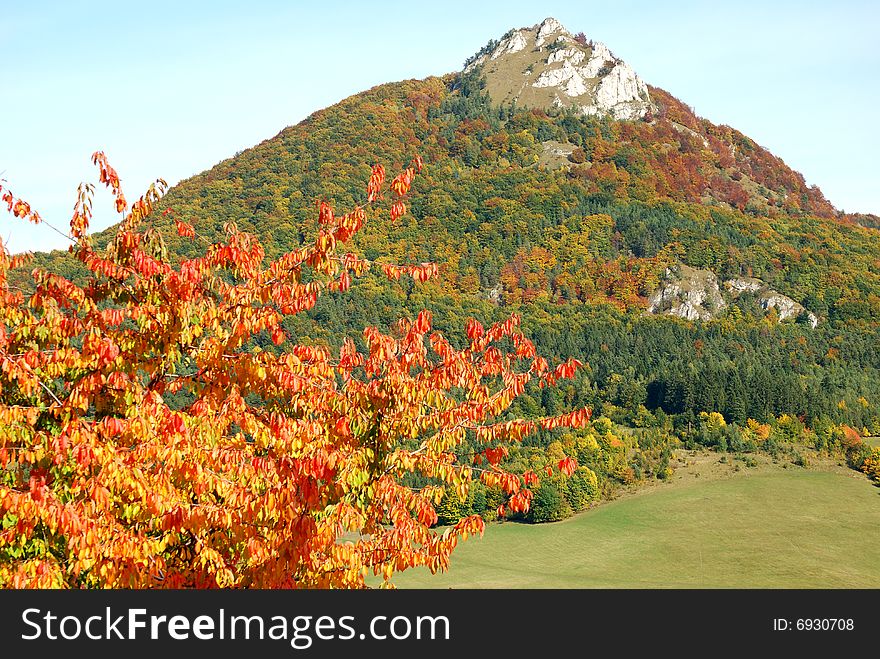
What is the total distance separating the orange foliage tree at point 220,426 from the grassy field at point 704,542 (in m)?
56.3

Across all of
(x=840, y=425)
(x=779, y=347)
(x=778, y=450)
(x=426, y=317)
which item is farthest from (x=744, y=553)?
(x=779, y=347)

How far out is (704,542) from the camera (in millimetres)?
84062

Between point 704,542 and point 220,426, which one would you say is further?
point 704,542

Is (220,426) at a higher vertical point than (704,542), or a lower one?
higher

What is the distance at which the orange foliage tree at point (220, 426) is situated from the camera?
9.96 metres

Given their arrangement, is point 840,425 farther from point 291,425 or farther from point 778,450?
point 291,425

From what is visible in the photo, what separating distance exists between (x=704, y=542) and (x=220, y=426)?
3180 inches

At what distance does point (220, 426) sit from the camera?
10844 millimetres

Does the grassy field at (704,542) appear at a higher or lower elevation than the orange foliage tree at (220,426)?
lower

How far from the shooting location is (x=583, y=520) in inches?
3713

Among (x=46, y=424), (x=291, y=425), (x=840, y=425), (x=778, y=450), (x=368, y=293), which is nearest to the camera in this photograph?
(x=291, y=425)

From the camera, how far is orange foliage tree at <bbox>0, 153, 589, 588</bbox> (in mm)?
9961

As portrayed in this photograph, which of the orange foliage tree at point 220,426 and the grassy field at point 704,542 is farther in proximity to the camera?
the grassy field at point 704,542
